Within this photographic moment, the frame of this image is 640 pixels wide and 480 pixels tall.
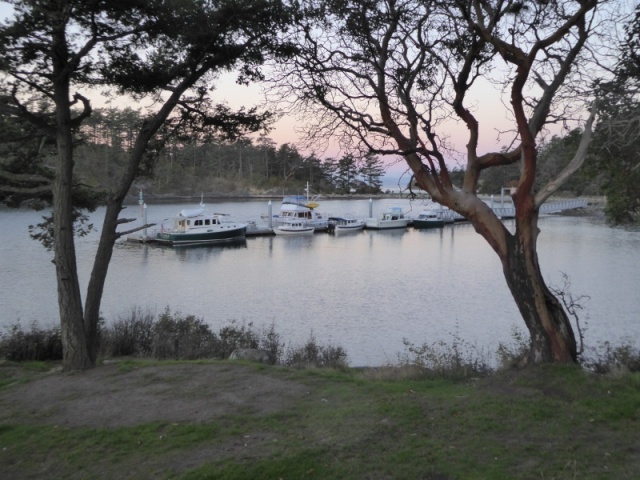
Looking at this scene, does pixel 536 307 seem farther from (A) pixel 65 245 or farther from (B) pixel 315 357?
(A) pixel 65 245

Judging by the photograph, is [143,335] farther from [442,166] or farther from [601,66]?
[601,66]

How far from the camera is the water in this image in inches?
643

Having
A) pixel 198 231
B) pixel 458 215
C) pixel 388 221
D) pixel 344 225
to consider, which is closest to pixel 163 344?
pixel 198 231

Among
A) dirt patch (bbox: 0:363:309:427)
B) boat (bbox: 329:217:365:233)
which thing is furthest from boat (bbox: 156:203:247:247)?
dirt patch (bbox: 0:363:309:427)

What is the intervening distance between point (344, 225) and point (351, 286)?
96.0 ft

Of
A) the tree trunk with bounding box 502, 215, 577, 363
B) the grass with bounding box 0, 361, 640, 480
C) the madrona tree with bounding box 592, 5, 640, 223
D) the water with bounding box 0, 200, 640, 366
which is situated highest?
the madrona tree with bounding box 592, 5, 640, 223

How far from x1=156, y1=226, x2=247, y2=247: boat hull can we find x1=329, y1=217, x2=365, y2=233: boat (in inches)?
459

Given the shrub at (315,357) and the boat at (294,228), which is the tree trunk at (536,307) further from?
the boat at (294,228)

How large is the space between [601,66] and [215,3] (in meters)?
5.21

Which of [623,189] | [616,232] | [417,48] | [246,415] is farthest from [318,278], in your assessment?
[616,232]

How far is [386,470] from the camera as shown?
4191mm

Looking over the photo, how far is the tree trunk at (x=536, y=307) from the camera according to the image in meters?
6.81

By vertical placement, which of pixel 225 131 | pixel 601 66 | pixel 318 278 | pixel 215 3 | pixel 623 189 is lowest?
pixel 318 278

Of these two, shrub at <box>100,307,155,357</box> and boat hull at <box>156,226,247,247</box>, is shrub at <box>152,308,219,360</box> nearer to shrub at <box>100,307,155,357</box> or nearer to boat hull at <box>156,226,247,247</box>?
shrub at <box>100,307,155,357</box>
